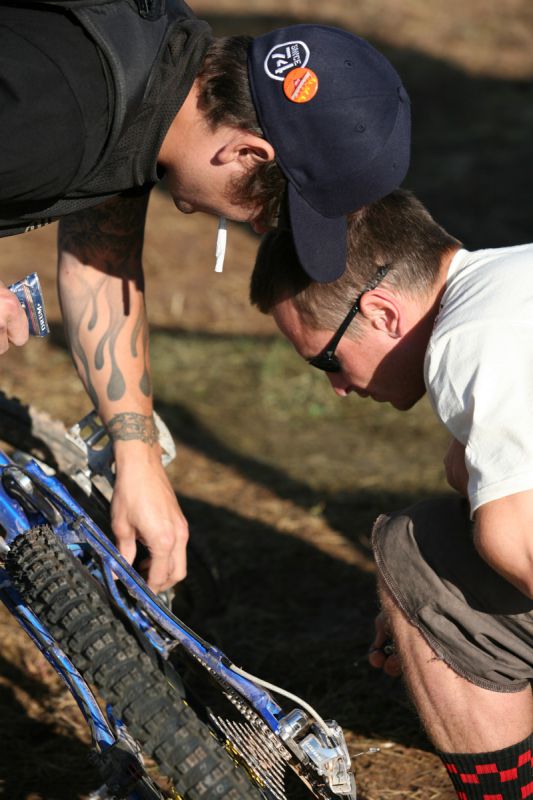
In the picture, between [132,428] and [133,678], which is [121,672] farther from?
[132,428]

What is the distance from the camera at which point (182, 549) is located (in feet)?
9.32

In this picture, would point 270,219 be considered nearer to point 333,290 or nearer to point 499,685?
point 333,290

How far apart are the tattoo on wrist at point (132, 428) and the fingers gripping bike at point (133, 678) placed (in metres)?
0.38

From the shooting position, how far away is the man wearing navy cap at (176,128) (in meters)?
2.24

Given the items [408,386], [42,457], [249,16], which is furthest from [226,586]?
[249,16]

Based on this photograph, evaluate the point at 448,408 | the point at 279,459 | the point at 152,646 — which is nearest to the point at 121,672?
the point at 152,646

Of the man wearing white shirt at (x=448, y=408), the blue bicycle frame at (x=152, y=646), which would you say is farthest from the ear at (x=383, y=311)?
the blue bicycle frame at (x=152, y=646)

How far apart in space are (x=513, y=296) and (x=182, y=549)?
1.10 meters

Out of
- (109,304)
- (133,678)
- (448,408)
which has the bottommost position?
(133,678)

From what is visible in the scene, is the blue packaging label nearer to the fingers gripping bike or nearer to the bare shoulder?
the fingers gripping bike

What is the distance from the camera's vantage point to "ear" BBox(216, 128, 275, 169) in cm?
257

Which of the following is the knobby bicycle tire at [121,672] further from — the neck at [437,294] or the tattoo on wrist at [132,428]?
the neck at [437,294]

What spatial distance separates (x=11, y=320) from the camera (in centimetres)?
237

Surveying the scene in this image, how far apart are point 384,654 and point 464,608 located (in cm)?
41
